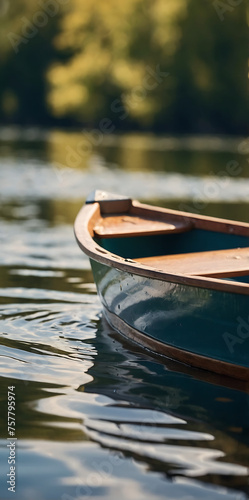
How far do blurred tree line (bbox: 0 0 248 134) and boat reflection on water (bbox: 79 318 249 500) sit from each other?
4164 centimetres

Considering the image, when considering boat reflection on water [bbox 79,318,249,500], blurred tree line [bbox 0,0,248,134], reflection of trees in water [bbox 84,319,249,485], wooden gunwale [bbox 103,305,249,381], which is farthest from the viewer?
blurred tree line [bbox 0,0,248,134]

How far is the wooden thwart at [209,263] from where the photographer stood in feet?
20.7

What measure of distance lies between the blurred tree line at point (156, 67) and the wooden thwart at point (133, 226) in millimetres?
38926

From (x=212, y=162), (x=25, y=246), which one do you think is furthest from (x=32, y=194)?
(x=212, y=162)

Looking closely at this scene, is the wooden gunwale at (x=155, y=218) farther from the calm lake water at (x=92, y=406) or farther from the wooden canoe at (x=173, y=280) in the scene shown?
the calm lake water at (x=92, y=406)

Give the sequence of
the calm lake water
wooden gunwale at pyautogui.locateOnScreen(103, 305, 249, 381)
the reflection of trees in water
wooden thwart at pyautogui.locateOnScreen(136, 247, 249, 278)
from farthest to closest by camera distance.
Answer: wooden thwart at pyautogui.locateOnScreen(136, 247, 249, 278) → wooden gunwale at pyautogui.locateOnScreen(103, 305, 249, 381) → the reflection of trees in water → the calm lake water

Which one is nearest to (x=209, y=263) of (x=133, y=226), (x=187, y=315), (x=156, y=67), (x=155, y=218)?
(x=187, y=315)

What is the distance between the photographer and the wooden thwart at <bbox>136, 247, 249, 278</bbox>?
6301 mm

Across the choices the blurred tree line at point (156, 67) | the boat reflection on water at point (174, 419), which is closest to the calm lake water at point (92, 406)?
the boat reflection on water at point (174, 419)

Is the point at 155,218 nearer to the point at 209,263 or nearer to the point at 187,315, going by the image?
the point at 209,263

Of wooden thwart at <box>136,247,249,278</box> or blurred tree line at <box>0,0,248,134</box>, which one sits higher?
blurred tree line at <box>0,0,248,134</box>

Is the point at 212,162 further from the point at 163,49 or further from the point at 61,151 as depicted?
the point at 163,49

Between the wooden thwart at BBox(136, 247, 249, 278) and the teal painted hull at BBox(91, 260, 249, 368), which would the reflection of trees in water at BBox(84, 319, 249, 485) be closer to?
the teal painted hull at BBox(91, 260, 249, 368)

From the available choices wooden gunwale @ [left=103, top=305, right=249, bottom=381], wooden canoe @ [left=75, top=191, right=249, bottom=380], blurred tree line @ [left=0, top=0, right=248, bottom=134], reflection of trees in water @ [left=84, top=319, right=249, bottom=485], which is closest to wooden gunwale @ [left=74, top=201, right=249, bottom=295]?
wooden canoe @ [left=75, top=191, right=249, bottom=380]
